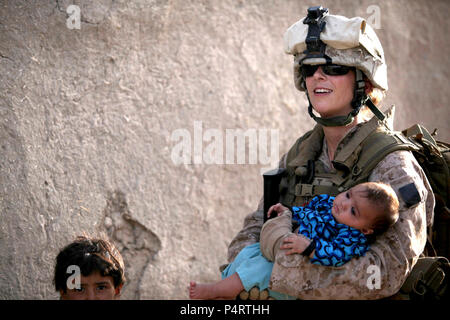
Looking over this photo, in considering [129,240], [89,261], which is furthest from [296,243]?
[129,240]

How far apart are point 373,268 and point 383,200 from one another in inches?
14.4

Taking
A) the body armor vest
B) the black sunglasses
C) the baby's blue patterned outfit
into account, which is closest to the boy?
the baby's blue patterned outfit

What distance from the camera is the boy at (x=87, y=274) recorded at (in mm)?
3230

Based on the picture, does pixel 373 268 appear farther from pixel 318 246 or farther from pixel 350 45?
pixel 350 45

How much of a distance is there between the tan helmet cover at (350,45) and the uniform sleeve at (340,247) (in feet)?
3.04

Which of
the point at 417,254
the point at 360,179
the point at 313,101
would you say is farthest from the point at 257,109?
the point at 417,254

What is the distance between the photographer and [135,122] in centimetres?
462

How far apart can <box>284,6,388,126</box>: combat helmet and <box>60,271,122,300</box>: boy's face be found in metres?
1.43

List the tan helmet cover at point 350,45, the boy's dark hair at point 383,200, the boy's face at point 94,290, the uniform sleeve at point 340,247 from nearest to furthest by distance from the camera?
the boy's dark hair at point 383,200, the uniform sleeve at point 340,247, the boy's face at point 94,290, the tan helmet cover at point 350,45

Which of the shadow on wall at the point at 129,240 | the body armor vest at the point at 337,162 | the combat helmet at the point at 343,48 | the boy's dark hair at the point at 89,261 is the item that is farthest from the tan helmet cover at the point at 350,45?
the shadow on wall at the point at 129,240

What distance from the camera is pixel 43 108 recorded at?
427 cm

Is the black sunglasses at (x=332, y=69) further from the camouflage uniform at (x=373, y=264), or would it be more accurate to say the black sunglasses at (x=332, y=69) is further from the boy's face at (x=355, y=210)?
the boy's face at (x=355, y=210)
